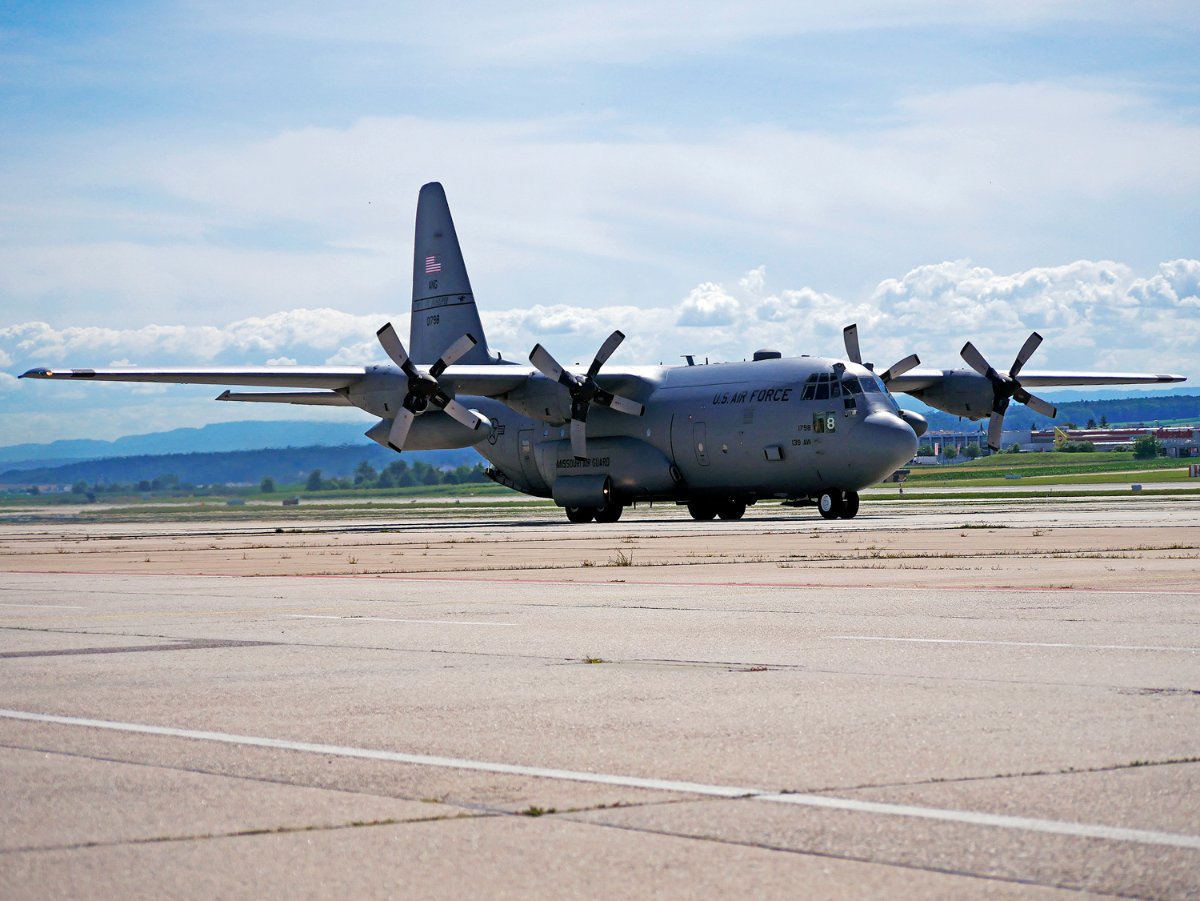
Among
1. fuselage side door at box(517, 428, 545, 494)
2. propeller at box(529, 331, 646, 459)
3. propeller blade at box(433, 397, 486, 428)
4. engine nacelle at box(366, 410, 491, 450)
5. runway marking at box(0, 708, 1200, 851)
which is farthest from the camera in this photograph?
fuselage side door at box(517, 428, 545, 494)

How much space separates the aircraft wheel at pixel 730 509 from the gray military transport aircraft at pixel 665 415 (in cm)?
7

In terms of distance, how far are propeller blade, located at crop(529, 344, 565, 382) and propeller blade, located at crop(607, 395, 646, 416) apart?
183 cm

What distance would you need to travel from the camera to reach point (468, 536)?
37.4 metres

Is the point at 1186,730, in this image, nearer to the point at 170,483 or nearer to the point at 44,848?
the point at 44,848

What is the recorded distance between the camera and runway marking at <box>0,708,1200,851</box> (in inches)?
216

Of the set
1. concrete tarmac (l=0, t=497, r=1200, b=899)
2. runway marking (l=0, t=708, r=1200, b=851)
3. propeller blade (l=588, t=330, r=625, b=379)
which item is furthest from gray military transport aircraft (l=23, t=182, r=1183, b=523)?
runway marking (l=0, t=708, r=1200, b=851)

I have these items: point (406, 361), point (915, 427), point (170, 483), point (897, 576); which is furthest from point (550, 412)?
point (170, 483)

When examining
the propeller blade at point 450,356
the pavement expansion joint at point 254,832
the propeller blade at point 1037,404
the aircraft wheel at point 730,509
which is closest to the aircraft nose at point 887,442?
the aircraft wheel at point 730,509

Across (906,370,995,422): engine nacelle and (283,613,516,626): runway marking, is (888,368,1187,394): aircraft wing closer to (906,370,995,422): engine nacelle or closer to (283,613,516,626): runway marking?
(906,370,995,422): engine nacelle

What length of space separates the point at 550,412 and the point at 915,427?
11.3 m

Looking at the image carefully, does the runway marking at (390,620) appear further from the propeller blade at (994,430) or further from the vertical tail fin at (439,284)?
the vertical tail fin at (439,284)

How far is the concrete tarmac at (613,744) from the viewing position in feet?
17.2

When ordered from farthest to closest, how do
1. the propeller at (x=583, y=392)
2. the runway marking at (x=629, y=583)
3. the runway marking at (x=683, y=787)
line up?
the propeller at (x=583, y=392) < the runway marking at (x=629, y=583) < the runway marking at (x=683, y=787)

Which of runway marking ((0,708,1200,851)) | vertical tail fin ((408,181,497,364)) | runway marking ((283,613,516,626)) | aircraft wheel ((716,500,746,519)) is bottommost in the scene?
aircraft wheel ((716,500,746,519))
